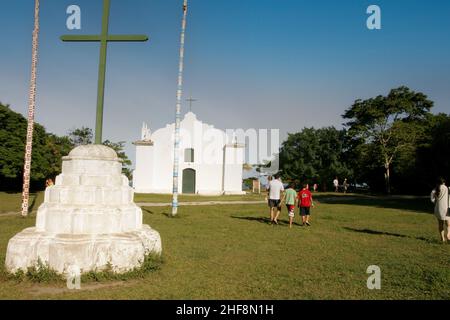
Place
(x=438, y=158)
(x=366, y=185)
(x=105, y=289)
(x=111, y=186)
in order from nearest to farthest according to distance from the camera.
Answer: (x=105, y=289) → (x=111, y=186) → (x=438, y=158) → (x=366, y=185)

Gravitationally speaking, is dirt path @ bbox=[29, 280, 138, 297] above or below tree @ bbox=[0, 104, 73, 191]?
below

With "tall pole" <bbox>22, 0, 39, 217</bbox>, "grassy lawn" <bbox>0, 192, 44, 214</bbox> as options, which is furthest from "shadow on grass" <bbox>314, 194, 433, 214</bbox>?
"grassy lawn" <bbox>0, 192, 44, 214</bbox>

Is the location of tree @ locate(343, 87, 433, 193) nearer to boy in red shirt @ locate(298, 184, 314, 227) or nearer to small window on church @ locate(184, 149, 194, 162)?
small window on church @ locate(184, 149, 194, 162)

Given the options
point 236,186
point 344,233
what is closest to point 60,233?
point 344,233

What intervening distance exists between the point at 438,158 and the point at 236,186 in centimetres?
1965

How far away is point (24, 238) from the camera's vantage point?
5707mm

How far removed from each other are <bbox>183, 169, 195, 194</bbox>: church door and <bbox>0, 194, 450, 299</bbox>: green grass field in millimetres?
25199

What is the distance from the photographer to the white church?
36688mm

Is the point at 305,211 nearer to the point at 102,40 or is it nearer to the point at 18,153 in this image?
the point at 102,40

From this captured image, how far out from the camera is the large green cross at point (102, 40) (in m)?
6.92

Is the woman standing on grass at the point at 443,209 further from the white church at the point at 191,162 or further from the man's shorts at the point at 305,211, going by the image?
the white church at the point at 191,162

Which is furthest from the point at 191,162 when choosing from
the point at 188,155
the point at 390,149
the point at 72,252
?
the point at 72,252

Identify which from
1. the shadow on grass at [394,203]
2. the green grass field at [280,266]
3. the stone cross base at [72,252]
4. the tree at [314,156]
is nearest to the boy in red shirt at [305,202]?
the green grass field at [280,266]
